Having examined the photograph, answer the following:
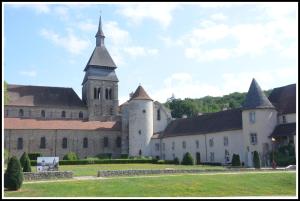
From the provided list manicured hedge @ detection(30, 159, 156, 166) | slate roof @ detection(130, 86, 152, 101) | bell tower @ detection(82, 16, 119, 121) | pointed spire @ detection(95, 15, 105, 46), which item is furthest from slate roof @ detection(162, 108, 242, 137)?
pointed spire @ detection(95, 15, 105, 46)

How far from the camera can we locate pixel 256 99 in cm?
4444

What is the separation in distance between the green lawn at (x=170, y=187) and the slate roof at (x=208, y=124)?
19601mm

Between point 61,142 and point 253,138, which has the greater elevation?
point 61,142

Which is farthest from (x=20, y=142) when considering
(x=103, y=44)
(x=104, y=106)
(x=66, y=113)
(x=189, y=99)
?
(x=189, y=99)

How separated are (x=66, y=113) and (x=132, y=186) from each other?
45614 mm

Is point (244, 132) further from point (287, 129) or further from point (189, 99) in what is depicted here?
point (189, 99)

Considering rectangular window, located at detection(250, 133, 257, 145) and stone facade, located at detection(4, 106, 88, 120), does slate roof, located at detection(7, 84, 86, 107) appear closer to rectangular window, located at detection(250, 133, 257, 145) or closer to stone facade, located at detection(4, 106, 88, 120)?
stone facade, located at detection(4, 106, 88, 120)

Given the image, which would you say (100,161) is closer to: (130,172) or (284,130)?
(130,172)

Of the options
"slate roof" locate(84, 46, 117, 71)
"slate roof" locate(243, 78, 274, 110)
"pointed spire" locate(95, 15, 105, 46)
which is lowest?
"slate roof" locate(243, 78, 274, 110)

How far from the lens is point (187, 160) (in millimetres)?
46312

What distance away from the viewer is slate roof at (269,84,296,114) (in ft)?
143

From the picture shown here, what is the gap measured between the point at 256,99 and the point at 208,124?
9124 millimetres

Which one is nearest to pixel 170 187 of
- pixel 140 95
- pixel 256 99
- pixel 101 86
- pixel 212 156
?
pixel 256 99

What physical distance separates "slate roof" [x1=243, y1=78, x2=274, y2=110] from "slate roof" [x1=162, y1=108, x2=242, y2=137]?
3.02 metres
